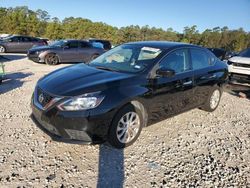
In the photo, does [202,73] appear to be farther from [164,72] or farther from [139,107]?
[139,107]

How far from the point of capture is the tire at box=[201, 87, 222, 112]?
6.04 meters

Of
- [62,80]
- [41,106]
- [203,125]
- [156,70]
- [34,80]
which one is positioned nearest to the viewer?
[41,106]

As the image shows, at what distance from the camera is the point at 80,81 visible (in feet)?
13.1

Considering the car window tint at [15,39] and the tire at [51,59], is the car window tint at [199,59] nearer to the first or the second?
the tire at [51,59]

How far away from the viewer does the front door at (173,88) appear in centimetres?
444

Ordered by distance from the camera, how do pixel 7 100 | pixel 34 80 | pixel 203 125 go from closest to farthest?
1. pixel 203 125
2. pixel 7 100
3. pixel 34 80

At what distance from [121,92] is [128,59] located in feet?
3.70

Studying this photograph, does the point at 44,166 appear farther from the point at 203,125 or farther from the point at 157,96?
the point at 203,125

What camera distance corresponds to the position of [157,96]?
4418 mm

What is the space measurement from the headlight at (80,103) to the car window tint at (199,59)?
253 cm

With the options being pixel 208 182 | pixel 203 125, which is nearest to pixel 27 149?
pixel 208 182

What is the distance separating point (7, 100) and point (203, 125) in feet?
15.1

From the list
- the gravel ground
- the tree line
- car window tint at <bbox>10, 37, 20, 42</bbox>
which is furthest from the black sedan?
the tree line

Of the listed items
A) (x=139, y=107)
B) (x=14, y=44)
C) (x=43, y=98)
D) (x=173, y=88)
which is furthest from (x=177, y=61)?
(x=14, y=44)
